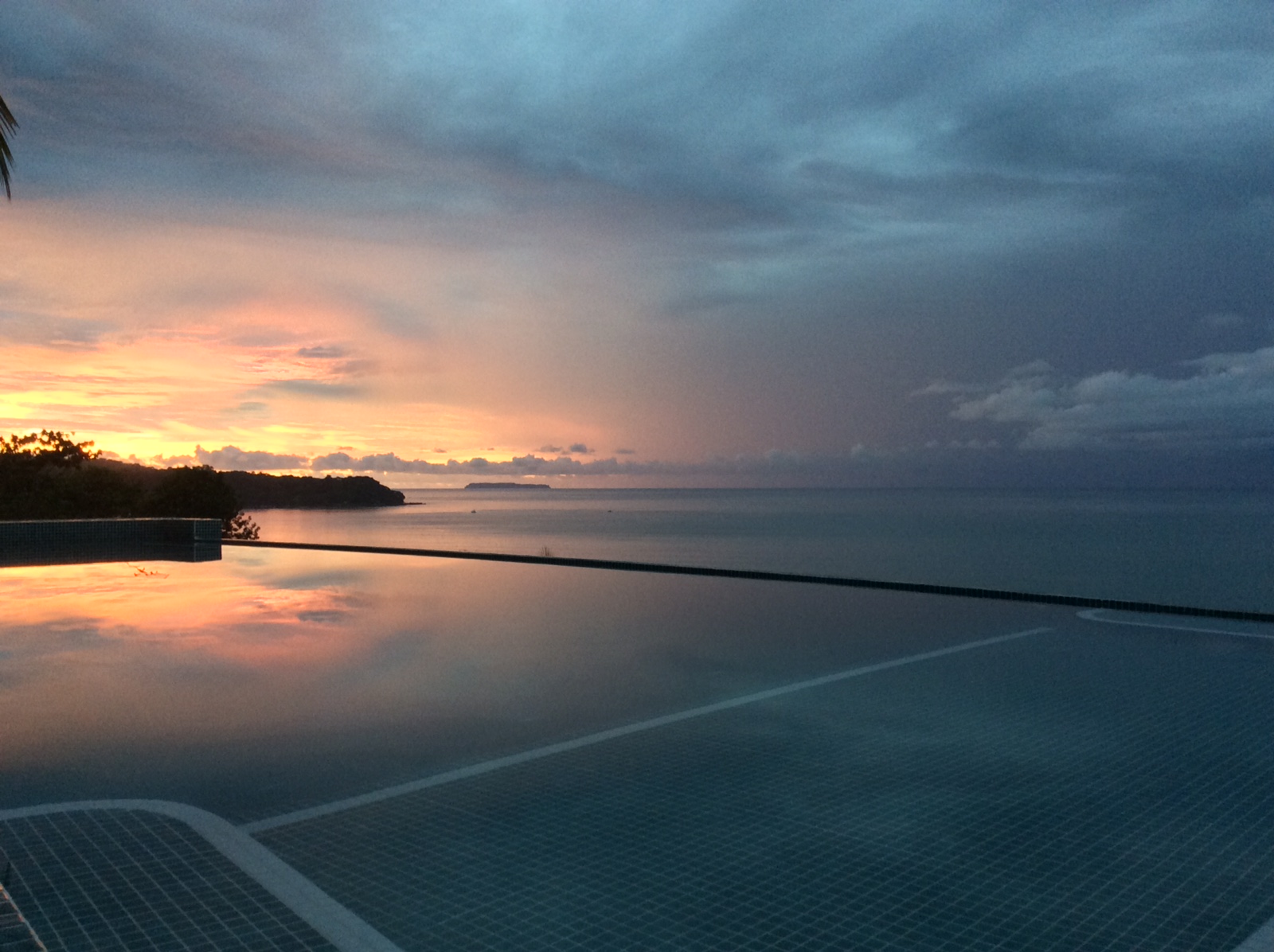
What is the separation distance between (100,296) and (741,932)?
1712cm

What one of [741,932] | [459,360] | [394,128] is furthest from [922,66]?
[459,360]

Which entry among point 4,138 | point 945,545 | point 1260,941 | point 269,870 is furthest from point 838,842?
point 945,545

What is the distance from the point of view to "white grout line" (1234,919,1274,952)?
9.13 feet

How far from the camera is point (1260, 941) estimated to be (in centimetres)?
284

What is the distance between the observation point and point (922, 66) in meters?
11.2

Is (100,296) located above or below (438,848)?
above

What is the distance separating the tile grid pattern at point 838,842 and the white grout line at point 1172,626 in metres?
4.13

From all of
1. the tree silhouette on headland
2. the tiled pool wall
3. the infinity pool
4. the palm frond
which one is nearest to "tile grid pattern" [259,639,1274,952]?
the infinity pool

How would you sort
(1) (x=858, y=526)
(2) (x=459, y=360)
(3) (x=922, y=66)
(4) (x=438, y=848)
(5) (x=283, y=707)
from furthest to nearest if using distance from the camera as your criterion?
1. (1) (x=858, y=526)
2. (2) (x=459, y=360)
3. (3) (x=922, y=66)
4. (5) (x=283, y=707)
5. (4) (x=438, y=848)

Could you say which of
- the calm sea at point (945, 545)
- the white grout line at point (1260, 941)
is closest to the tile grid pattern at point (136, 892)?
the white grout line at point (1260, 941)

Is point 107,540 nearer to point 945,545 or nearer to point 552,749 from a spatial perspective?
point 552,749

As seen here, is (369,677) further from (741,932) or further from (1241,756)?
(1241,756)

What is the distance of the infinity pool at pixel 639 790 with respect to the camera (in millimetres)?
2980

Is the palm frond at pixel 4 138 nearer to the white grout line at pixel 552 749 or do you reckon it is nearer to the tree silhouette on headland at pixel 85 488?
the white grout line at pixel 552 749
